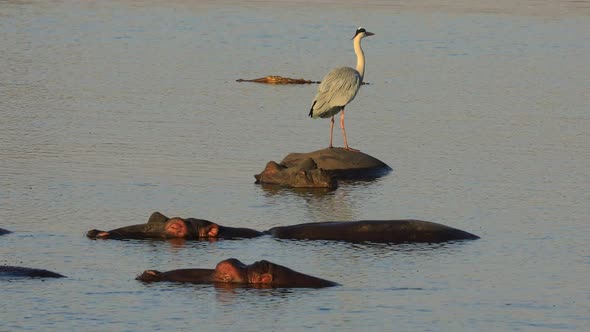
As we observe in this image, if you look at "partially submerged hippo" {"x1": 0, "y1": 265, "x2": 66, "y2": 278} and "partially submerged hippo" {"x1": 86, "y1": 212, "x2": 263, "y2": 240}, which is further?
"partially submerged hippo" {"x1": 86, "y1": 212, "x2": 263, "y2": 240}

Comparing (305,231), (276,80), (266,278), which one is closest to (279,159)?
(305,231)

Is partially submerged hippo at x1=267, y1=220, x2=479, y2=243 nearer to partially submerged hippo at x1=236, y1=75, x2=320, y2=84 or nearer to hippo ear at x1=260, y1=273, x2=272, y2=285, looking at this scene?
hippo ear at x1=260, y1=273, x2=272, y2=285

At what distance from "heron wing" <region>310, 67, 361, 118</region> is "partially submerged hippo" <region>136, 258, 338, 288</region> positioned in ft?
32.2

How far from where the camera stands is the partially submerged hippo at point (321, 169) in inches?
819

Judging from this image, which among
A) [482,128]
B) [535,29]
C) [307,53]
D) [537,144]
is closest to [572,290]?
[537,144]

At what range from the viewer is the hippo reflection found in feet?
54.3

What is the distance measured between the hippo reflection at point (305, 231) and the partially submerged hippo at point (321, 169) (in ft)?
12.9

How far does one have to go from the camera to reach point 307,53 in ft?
133

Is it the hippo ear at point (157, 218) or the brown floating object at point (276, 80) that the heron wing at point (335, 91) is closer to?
the hippo ear at point (157, 218)

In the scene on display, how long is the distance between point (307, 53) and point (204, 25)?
383 inches

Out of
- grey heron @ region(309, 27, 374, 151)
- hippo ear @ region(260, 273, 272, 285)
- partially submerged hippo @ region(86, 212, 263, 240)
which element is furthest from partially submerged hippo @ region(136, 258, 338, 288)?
grey heron @ region(309, 27, 374, 151)

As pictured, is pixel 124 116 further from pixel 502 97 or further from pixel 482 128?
pixel 502 97

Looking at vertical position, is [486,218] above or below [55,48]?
below

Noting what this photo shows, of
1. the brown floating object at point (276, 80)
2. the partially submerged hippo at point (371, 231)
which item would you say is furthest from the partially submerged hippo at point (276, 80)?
the partially submerged hippo at point (371, 231)
